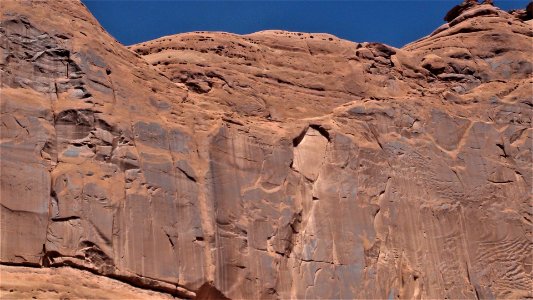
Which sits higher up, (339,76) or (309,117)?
(339,76)

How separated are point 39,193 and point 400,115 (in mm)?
15123

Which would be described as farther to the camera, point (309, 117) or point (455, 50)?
point (455, 50)

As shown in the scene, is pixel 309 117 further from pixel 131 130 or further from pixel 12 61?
pixel 12 61

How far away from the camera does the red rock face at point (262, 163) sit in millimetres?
28547

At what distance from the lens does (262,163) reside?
3294 cm

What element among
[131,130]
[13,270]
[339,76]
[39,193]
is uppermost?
[339,76]

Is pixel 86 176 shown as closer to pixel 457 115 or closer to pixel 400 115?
pixel 400 115

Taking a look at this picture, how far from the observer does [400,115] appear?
1454 inches

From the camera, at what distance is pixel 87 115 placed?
2977 cm

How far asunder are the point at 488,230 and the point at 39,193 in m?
16.9

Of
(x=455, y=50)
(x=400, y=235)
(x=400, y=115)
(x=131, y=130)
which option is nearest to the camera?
(x=131, y=130)

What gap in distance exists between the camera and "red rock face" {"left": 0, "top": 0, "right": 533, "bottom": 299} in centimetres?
2855

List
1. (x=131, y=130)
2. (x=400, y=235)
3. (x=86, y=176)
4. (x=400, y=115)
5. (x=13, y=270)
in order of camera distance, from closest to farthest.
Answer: (x=13, y=270) < (x=86, y=176) < (x=131, y=130) < (x=400, y=235) < (x=400, y=115)

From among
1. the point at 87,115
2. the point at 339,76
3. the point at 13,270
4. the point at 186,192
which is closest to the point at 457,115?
the point at 339,76
